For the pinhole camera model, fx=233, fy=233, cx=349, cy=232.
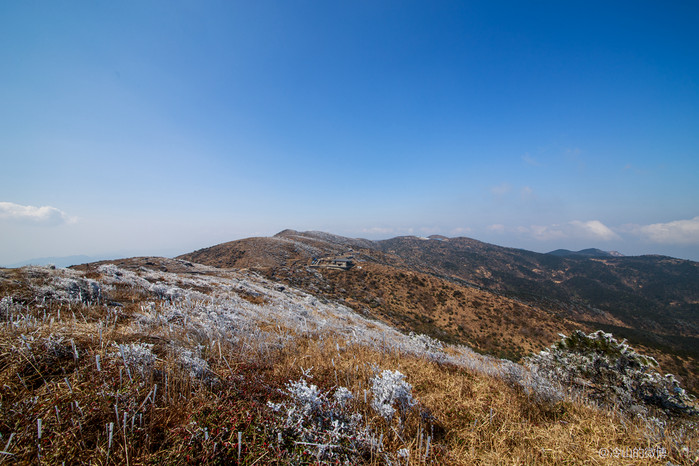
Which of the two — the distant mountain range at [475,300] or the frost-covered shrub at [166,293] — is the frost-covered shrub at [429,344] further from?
the distant mountain range at [475,300]

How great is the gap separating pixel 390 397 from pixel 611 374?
29.9 ft

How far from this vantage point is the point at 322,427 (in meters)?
2.73

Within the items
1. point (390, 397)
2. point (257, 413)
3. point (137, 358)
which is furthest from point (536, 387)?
point (137, 358)

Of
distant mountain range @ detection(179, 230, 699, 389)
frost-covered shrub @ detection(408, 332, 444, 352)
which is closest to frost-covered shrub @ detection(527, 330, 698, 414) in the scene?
frost-covered shrub @ detection(408, 332, 444, 352)

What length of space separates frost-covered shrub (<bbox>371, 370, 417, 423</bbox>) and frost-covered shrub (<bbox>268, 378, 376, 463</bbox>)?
39 cm

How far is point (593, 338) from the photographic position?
29.0ft

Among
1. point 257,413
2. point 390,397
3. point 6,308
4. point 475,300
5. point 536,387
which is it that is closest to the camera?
point 257,413

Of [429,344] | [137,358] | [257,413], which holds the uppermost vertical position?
[137,358]

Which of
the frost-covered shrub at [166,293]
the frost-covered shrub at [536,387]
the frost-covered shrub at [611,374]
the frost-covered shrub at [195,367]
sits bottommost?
the frost-covered shrub at [611,374]

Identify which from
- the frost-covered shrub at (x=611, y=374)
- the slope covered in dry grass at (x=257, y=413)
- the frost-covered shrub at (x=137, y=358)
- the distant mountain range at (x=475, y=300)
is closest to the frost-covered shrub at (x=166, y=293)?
the slope covered in dry grass at (x=257, y=413)

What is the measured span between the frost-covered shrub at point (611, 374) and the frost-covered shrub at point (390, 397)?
5636 mm

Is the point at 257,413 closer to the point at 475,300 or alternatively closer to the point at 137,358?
the point at 137,358

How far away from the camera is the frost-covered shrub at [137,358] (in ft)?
10.3

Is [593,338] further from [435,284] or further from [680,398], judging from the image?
[435,284]
